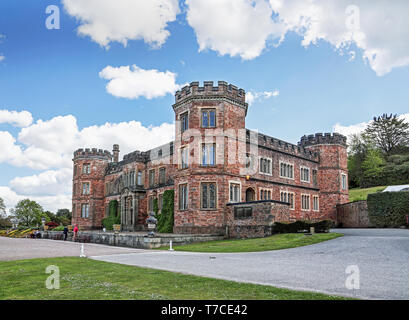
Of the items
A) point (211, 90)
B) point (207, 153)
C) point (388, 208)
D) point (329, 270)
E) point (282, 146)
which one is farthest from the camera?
point (282, 146)

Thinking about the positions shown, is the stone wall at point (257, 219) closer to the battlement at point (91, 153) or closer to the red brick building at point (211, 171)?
the red brick building at point (211, 171)

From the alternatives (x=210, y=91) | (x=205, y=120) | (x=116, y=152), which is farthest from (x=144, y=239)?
(x=116, y=152)

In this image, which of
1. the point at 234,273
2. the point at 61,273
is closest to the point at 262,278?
the point at 234,273

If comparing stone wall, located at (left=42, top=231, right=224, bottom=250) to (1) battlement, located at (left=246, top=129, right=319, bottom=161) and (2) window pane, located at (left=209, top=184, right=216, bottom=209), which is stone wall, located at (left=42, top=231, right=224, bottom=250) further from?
(1) battlement, located at (left=246, top=129, right=319, bottom=161)

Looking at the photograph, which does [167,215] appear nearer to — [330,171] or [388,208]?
[388,208]

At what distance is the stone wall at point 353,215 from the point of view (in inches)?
1320

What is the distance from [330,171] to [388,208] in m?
9.51

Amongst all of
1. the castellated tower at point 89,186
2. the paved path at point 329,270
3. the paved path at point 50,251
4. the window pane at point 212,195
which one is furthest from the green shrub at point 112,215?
the paved path at point 329,270

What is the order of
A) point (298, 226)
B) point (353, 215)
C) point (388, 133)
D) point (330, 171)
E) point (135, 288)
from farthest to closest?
point (388, 133)
point (330, 171)
point (353, 215)
point (298, 226)
point (135, 288)

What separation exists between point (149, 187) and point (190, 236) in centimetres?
1468

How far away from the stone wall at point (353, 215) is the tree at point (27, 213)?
57.5 metres

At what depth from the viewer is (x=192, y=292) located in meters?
6.92

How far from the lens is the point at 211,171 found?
25.8m
